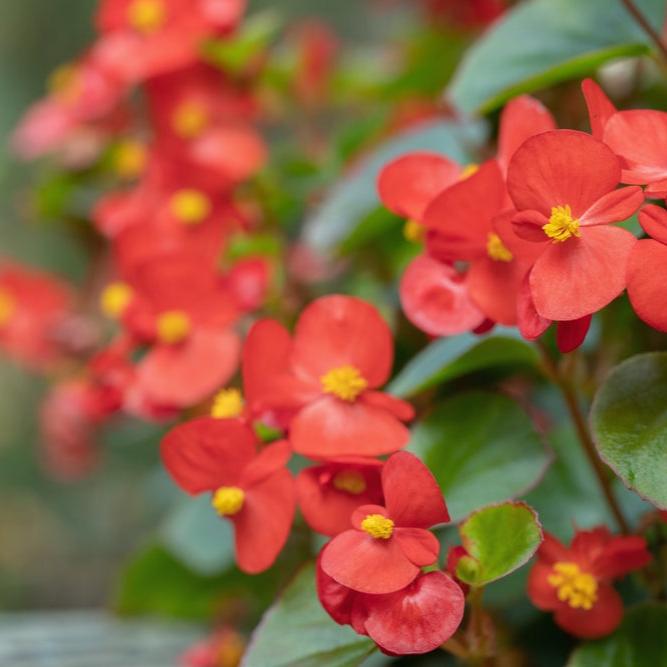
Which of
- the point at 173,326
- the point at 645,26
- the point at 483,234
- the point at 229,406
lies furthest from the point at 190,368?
the point at 645,26

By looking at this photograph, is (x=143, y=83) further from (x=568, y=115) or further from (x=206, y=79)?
(x=568, y=115)

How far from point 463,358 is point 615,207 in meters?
0.14

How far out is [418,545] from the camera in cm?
36

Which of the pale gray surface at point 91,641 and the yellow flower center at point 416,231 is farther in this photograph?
the pale gray surface at point 91,641

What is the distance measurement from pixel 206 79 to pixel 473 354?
0.45m

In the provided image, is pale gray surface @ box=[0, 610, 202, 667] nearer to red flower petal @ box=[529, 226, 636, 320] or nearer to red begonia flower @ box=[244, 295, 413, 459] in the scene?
red begonia flower @ box=[244, 295, 413, 459]

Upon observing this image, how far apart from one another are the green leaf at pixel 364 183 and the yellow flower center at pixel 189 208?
10 cm

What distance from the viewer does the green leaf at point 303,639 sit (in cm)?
41

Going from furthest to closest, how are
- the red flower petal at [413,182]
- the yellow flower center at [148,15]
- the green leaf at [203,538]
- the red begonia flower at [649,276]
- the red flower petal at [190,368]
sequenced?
the yellow flower center at [148,15]
the green leaf at [203,538]
the red flower petal at [190,368]
the red flower petal at [413,182]
the red begonia flower at [649,276]

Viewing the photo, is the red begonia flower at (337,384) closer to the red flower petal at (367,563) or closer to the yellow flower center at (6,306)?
the red flower petal at (367,563)

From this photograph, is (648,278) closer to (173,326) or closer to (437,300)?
(437,300)

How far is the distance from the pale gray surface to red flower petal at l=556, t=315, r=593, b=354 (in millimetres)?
528

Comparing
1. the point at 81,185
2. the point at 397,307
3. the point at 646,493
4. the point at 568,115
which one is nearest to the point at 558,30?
Result: the point at 568,115

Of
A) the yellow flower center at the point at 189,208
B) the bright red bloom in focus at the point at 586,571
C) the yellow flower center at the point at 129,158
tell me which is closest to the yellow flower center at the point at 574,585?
the bright red bloom in focus at the point at 586,571
